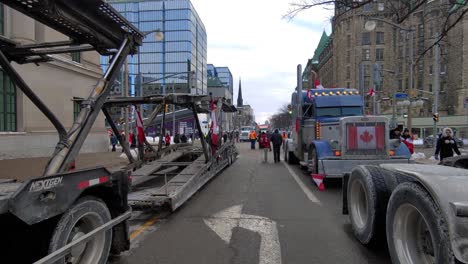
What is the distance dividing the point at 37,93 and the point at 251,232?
16709mm

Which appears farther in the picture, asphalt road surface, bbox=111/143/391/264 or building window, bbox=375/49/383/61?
building window, bbox=375/49/383/61

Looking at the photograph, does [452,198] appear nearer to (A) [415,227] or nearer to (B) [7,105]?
(A) [415,227]

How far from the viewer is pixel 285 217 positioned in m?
7.67

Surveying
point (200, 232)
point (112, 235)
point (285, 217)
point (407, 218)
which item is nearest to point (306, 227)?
point (285, 217)

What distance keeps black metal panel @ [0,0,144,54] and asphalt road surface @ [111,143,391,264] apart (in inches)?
116

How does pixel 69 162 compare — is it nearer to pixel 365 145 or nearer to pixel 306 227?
pixel 306 227

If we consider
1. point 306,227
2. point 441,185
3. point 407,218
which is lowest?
point 306,227

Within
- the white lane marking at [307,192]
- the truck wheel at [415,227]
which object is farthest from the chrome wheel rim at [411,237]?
the white lane marking at [307,192]

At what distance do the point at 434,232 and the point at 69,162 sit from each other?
3.81 meters

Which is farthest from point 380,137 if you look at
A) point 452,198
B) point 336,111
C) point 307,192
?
point 452,198

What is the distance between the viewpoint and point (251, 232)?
21.4 ft

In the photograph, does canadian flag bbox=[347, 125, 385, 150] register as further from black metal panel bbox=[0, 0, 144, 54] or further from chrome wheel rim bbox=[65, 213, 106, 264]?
chrome wheel rim bbox=[65, 213, 106, 264]

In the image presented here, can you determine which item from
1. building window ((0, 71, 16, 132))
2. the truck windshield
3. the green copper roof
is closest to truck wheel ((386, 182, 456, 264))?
the truck windshield

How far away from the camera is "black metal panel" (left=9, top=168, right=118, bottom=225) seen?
320 centimetres
